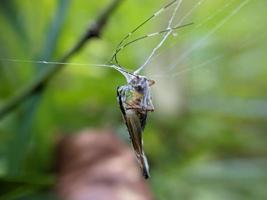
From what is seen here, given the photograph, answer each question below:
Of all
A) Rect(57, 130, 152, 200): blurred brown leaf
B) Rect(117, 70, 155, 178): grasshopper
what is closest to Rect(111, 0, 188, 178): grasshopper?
Rect(117, 70, 155, 178): grasshopper

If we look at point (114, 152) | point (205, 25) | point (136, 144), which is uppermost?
point (205, 25)

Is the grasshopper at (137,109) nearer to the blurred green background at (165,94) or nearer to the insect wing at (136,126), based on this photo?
the insect wing at (136,126)

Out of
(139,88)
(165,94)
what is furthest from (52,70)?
(165,94)

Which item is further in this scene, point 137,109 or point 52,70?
point 52,70

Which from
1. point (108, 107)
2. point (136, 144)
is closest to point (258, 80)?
Result: point (108, 107)

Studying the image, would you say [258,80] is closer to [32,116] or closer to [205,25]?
[205,25]

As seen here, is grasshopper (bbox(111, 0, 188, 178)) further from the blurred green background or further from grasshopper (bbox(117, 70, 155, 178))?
the blurred green background

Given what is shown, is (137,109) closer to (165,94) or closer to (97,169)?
(97,169)

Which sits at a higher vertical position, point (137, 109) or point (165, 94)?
point (165, 94)
